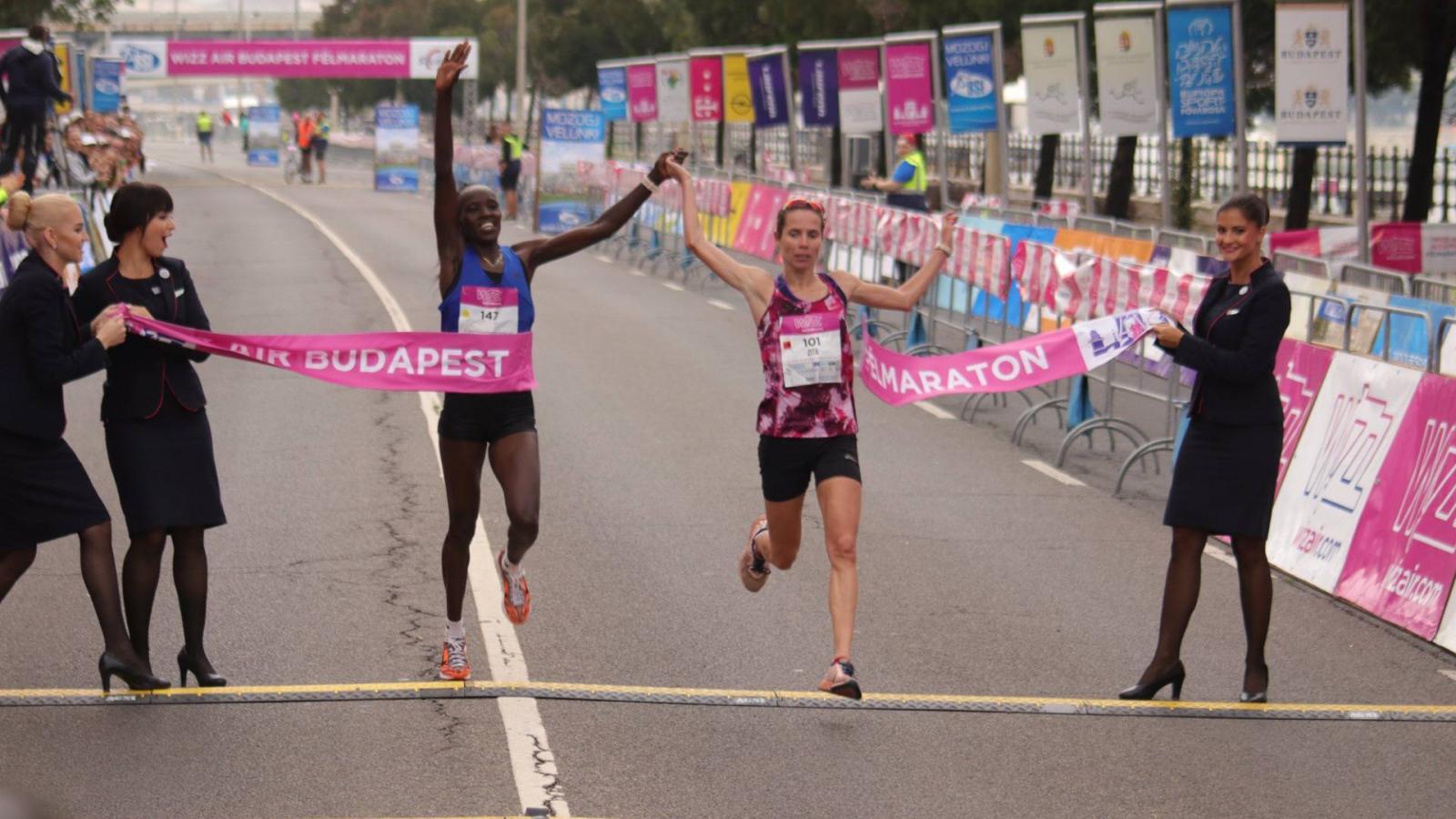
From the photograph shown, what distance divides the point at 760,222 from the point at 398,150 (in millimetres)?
29070

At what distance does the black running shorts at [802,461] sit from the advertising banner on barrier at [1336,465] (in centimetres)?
337

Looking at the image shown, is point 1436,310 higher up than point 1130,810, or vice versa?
point 1436,310

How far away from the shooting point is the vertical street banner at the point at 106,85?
49.1 metres

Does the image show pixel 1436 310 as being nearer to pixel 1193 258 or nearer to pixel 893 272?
pixel 1193 258

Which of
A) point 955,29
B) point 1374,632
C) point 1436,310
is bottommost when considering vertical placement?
point 1374,632

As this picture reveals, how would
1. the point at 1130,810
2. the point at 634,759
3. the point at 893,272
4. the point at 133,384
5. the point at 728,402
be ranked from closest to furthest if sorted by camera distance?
1. the point at 1130,810
2. the point at 634,759
3. the point at 133,384
4. the point at 728,402
5. the point at 893,272

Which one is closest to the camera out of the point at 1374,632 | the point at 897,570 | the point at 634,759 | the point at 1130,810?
the point at 1130,810

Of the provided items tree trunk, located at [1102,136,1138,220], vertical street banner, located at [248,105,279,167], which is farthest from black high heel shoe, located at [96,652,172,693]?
vertical street banner, located at [248,105,279,167]

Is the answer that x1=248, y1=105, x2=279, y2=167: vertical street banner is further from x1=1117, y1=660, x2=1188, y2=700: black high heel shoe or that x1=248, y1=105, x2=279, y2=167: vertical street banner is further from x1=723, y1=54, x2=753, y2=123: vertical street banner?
x1=1117, y1=660, x2=1188, y2=700: black high heel shoe

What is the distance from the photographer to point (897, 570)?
9.99 m

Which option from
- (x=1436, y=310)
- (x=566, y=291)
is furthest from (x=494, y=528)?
(x=566, y=291)

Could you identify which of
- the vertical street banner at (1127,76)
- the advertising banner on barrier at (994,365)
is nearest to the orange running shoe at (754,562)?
the advertising banner on barrier at (994,365)

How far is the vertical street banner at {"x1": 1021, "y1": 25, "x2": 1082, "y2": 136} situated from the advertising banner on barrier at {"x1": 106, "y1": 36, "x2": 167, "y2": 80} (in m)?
56.2

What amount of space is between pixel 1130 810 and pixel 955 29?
2334 centimetres
